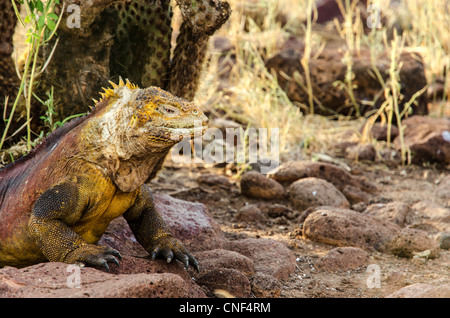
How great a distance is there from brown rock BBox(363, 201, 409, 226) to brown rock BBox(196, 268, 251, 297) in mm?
2540

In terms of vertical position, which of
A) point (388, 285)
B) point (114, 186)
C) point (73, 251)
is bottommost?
point (388, 285)

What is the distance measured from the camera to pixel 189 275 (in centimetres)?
374

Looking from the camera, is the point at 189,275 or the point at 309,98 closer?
the point at 189,275

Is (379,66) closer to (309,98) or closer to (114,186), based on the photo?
(309,98)

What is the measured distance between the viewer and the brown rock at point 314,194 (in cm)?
605

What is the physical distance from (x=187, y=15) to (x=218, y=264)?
2.16 m

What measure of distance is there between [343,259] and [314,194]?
1582 millimetres

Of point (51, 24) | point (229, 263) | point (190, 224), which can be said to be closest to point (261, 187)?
point (190, 224)

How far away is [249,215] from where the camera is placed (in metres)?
5.83

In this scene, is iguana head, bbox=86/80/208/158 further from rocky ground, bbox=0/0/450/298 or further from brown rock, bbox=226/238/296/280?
brown rock, bbox=226/238/296/280

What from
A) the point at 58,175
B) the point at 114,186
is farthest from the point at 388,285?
the point at 58,175

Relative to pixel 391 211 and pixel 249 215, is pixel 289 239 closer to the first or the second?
pixel 249 215

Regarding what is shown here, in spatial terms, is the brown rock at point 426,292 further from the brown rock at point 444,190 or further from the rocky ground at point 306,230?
the brown rock at point 444,190

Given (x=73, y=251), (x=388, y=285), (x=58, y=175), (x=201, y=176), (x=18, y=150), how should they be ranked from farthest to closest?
1. (x=201, y=176)
2. (x=18, y=150)
3. (x=388, y=285)
4. (x=58, y=175)
5. (x=73, y=251)
